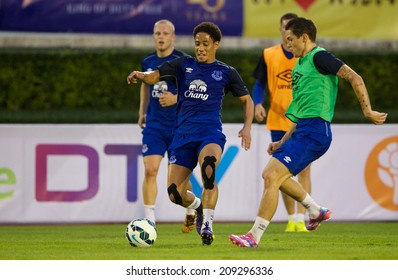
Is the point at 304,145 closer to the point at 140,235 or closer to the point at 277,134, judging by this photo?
the point at 140,235

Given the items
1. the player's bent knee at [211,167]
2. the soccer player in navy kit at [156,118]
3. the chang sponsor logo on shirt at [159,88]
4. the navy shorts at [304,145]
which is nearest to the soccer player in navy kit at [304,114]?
the navy shorts at [304,145]

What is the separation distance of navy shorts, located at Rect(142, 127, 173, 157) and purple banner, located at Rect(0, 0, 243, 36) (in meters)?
5.40

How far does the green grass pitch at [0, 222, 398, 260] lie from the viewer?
10.9 meters

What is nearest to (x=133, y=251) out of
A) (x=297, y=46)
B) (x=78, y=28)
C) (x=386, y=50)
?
(x=297, y=46)

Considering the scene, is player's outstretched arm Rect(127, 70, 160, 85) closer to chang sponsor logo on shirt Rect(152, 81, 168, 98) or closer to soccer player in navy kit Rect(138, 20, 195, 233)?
soccer player in navy kit Rect(138, 20, 195, 233)

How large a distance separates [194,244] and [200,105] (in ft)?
4.72

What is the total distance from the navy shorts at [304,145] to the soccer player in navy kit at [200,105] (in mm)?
626

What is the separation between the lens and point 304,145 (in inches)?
456

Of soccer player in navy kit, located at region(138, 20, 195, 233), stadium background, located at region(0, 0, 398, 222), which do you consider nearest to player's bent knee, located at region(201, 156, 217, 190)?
soccer player in navy kit, located at region(138, 20, 195, 233)

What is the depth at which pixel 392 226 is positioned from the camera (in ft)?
53.0

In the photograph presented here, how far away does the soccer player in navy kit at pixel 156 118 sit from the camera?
14.3 m

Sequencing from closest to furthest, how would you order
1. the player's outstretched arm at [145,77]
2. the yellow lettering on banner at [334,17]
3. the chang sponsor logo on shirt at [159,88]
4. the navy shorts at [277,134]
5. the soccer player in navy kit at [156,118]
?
the player's outstretched arm at [145,77]
the soccer player in navy kit at [156,118]
the chang sponsor logo on shirt at [159,88]
the navy shorts at [277,134]
the yellow lettering on banner at [334,17]

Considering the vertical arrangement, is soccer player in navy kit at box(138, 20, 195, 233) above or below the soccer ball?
above

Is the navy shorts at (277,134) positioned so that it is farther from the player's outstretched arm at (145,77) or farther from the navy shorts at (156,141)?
the player's outstretched arm at (145,77)
